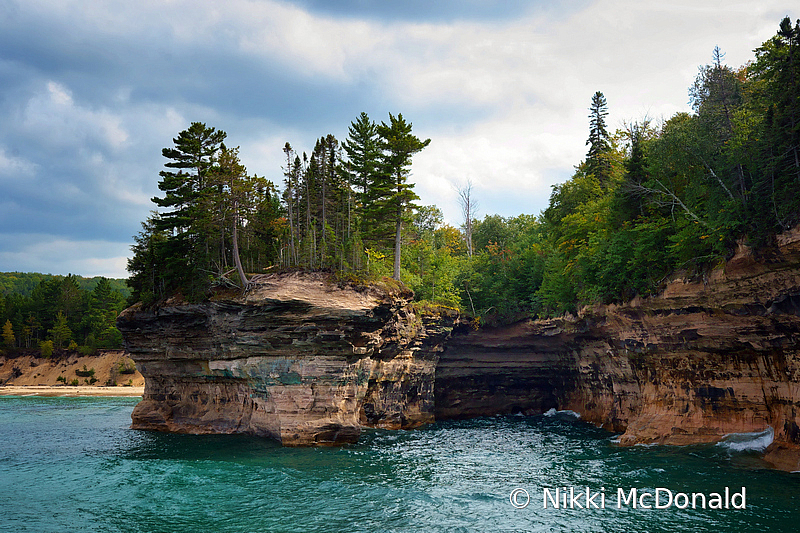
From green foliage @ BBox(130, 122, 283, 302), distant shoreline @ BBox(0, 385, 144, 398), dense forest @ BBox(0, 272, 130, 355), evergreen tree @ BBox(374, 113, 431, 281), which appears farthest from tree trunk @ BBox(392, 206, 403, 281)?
dense forest @ BBox(0, 272, 130, 355)

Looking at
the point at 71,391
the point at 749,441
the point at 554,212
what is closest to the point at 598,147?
the point at 554,212

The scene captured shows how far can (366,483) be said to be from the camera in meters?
24.9

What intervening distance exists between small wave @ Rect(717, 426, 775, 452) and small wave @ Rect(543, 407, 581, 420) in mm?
19328

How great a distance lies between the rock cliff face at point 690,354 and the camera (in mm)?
23953

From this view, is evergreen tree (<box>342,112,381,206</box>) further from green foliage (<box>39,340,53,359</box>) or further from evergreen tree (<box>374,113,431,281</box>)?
green foliage (<box>39,340,53,359</box>)

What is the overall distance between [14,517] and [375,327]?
20.8 meters

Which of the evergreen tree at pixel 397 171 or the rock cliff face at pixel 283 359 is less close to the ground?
the evergreen tree at pixel 397 171

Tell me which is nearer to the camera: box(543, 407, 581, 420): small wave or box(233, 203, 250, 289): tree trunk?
box(233, 203, 250, 289): tree trunk

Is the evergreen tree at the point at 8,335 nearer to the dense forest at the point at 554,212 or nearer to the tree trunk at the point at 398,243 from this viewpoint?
the dense forest at the point at 554,212

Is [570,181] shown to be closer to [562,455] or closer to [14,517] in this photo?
[562,455]

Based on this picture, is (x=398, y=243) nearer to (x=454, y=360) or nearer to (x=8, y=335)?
Result: (x=454, y=360)

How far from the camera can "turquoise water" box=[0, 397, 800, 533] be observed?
19484 millimetres

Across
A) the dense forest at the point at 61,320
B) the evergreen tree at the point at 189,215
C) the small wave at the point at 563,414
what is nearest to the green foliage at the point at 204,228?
the evergreen tree at the point at 189,215

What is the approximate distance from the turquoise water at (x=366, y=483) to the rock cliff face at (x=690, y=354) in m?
2.13
